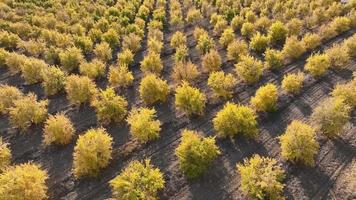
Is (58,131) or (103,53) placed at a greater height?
(103,53)

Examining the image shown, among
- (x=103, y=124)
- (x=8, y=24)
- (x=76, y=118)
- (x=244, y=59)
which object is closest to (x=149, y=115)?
(x=103, y=124)

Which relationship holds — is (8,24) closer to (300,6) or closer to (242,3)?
(242,3)

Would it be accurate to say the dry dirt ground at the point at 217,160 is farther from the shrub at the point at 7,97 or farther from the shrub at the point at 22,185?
the shrub at the point at 22,185

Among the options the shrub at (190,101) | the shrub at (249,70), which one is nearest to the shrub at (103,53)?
the shrub at (190,101)

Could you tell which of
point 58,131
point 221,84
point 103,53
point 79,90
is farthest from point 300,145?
point 103,53

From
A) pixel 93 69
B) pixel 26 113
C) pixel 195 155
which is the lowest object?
pixel 195 155

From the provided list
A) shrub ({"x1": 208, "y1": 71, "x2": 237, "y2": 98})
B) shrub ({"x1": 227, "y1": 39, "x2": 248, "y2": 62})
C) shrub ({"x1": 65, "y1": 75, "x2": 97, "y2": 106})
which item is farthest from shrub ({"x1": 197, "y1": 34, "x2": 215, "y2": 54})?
shrub ({"x1": 65, "y1": 75, "x2": 97, "y2": 106})

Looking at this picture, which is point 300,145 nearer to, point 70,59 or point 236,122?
point 236,122

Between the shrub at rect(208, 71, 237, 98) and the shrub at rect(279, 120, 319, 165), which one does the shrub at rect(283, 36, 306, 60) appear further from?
the shrub at rect(279, 120, 319, 165)
